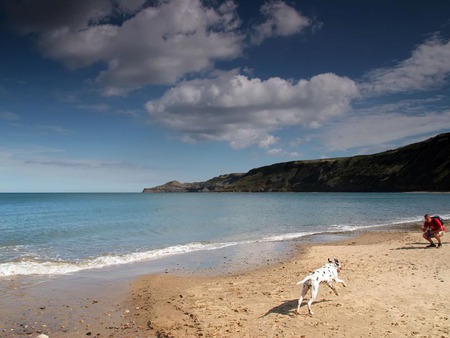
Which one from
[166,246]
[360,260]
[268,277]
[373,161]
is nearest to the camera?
[268,277]

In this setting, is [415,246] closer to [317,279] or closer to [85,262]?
[317,279]

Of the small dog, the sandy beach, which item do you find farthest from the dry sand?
the small dog

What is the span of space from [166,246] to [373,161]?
167 m

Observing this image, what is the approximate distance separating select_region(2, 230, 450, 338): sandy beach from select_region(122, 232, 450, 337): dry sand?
0.03m

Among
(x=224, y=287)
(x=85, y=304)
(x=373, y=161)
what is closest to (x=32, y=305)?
(x=85, y=304)

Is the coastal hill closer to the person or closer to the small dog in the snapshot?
the person

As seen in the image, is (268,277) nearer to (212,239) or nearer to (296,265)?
(296,265)

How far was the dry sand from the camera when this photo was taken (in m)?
8.41

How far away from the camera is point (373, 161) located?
170375 millimetres

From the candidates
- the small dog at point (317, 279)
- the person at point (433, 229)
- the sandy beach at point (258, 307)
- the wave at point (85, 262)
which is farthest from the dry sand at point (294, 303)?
the wave at point (85, 262)

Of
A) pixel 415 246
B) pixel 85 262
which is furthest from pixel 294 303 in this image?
pixel 415 246

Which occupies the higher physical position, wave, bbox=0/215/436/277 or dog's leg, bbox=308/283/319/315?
dog's leg, bbox=308/283/319/315

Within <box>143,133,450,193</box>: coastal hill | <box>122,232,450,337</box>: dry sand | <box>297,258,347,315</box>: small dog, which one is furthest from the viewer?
<box>143,133,450,193</box>: coastal hill

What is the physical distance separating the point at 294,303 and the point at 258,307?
1.11 metres
